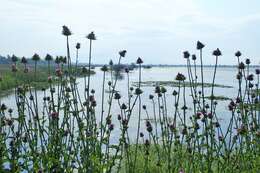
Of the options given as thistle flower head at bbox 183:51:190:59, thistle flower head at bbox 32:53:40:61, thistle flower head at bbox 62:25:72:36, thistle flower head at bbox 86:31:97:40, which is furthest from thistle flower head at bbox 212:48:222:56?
thistle flower head at bbox 32:53:40:61

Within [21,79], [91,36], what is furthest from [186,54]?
[21,79]

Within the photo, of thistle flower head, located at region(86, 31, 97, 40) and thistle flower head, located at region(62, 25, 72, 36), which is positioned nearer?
thistle flower head, located at region(62, 25, 72, 36)

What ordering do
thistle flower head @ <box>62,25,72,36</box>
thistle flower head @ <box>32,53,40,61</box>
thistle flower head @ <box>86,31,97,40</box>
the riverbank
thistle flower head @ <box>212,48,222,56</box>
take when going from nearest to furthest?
thistle flower head @ <box>62,25,72,36</box>, thistle flower head @ <box>86,31,97,40</box>, thistle flower head @ <box>212,48,222,56</box>, thistle flower head @ <box>32,53,40,61</box>, the riverbank

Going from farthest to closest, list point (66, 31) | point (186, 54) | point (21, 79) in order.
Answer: point (21, 79) < point (186, 54) < point (66, 31)

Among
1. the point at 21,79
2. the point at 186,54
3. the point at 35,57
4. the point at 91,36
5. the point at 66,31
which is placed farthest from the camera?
the point at 21,79

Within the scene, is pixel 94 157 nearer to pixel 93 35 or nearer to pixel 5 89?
pixel 93 35

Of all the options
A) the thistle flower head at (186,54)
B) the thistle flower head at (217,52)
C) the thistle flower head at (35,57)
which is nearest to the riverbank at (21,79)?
the thistle flower head at (35,57)

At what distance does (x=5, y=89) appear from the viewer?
42750 mm

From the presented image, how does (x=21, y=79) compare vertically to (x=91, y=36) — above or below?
below

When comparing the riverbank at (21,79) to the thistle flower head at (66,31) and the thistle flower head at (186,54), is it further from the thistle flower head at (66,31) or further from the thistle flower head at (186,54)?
the thistle flower head at (186,54)

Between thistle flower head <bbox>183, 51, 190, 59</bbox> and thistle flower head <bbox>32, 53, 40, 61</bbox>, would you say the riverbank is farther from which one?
thistle flower head <bbox>183, 51, 190, 59</bbox>

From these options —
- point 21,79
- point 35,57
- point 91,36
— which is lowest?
point 21,79

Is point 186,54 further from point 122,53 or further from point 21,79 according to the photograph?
point 21,79

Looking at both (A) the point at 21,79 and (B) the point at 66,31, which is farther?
(A) the point at 21,79
